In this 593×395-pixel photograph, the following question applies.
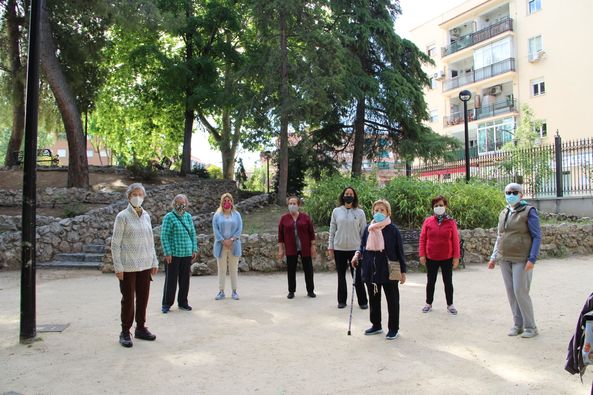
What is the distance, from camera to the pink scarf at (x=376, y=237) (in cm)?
564

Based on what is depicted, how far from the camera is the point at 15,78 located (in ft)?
68.7

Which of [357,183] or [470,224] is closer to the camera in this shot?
[470,224]

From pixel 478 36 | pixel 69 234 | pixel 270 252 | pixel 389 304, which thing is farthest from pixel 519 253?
pixel 478 36

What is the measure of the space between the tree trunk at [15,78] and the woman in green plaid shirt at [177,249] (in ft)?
53.8

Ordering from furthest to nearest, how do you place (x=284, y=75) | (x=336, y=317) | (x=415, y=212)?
(x=284, y=75) < (x=415, y=212) < (x=336, y=317)

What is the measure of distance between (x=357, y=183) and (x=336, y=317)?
771cm

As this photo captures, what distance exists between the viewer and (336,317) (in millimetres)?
6551

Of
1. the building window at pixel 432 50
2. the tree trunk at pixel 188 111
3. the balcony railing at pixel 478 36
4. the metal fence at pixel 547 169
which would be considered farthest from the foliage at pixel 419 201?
the building window at pixel 432 50

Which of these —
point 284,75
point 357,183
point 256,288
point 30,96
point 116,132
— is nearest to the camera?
point 30,96

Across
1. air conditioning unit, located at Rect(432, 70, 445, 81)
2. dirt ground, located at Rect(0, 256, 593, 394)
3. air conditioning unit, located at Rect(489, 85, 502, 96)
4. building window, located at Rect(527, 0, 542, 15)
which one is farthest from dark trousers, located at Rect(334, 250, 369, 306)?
air conditioning unit, located at Rect(432, 70, 445, 81)

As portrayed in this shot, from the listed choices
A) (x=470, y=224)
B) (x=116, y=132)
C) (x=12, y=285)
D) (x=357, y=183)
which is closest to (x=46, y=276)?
(x=12, y=285)

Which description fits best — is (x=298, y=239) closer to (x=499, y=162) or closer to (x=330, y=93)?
(x=330, y=93)

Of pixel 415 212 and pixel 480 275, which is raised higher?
pixel 415 212

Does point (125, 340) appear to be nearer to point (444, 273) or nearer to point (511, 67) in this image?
point (444, 273)
